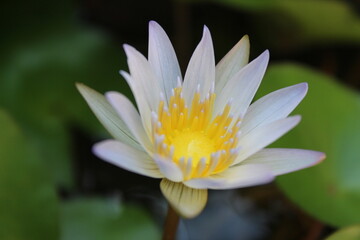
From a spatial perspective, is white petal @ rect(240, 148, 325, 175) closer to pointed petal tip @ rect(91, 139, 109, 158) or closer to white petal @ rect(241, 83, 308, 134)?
white petal @ rect(241, 83, 308, 134)

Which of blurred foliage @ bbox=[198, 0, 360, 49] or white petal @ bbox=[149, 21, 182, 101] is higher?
white petal @ bbox=[149, 21, 182, 101]

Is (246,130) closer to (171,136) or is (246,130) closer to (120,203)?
(171,136)

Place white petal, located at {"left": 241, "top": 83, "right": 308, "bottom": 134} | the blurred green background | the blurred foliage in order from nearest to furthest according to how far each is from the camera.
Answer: white petal, located at {"left": 241, "top": 83, "right": 308, "bottom": 134}
the blurred green background
the blurred foliage

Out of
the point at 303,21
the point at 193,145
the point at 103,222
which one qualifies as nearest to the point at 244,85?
the point at 193,145

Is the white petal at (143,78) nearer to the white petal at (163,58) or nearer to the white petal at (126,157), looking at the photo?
the white petal at (163,58)

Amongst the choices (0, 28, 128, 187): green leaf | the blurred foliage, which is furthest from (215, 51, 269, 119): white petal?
(0, 28, 128, 187): green leaf

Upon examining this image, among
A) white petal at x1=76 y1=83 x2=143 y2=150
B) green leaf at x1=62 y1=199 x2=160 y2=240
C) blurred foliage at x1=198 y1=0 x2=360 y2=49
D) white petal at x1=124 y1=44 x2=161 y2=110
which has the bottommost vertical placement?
green leaf at x1=62 y1=199 x2=160 y2=240

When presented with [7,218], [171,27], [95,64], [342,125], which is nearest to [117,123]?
[7,218]
